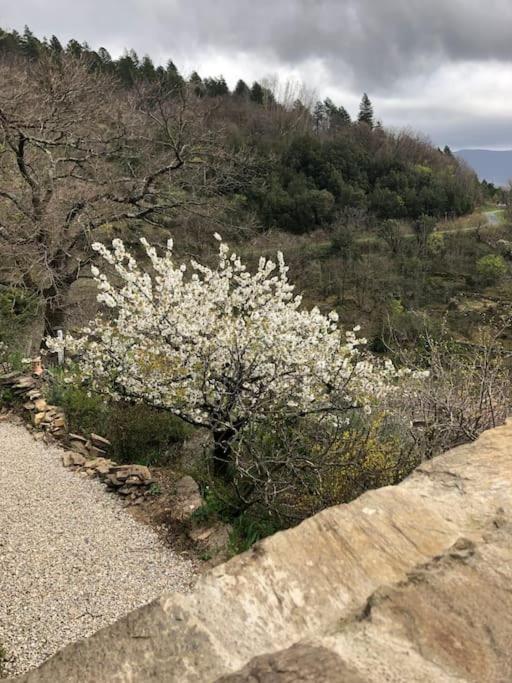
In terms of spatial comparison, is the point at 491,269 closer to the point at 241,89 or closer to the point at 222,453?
the point at 222,453

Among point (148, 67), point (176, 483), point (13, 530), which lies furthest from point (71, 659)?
point (148, 67)

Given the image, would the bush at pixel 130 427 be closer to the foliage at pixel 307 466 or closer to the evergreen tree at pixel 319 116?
the foliage at pixel 307 466

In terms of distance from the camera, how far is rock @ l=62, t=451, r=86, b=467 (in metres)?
8.09

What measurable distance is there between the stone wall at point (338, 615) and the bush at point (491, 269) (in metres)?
29.4

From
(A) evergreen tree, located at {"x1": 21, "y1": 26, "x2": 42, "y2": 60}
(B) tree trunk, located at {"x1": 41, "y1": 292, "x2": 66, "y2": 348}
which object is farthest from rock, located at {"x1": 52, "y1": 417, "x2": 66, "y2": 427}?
(A) evergreen tree, located at {"x1": 21, "y1": 26, "x2": 42, "y2": 60}

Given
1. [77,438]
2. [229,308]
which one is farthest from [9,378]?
[229,308]

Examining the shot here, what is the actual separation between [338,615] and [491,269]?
99.4ft

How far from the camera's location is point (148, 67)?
4453 centimetres

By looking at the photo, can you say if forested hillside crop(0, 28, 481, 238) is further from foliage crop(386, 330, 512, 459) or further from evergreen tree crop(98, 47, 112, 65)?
foliage crop(386, 330, 512, 459)

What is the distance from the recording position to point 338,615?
216 cm

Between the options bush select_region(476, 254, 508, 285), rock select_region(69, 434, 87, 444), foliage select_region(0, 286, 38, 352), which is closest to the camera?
rock select_region(69, 434, 87, 444)

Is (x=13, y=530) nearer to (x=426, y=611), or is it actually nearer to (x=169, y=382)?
(x=169, y=382)

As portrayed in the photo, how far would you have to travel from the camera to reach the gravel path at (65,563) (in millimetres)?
4699

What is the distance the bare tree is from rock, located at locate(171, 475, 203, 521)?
688 cm
